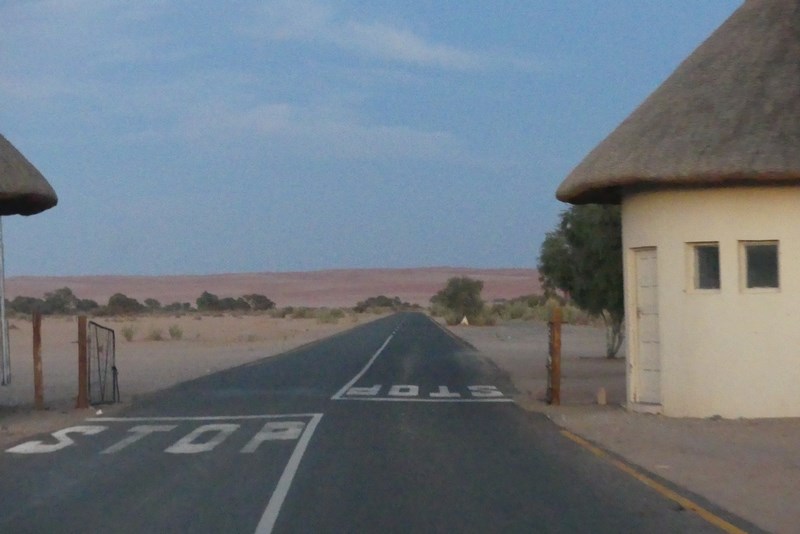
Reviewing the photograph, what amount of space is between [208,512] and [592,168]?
34.7ft

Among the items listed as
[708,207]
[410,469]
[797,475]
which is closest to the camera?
[797,475]

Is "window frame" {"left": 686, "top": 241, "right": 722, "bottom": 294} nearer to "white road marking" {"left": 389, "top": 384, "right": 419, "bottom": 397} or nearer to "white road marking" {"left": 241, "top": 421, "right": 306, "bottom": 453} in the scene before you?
"white road marking" {"left": 241, "top": 421, "right": 306, "bottom": 453}

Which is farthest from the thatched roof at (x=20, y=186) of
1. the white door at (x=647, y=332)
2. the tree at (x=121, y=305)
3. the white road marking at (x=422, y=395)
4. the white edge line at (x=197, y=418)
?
the tree at (x=121, y=305)

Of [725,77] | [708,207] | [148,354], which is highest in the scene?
[725,77]

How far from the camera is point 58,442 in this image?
55.3 feet

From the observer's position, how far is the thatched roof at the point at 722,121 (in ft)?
56.6

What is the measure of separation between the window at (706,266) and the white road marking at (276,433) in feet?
21.8

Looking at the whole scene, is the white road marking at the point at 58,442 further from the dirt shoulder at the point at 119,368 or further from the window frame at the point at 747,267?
the window frame at the point at 747,267

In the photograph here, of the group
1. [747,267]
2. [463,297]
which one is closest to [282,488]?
[747,267]

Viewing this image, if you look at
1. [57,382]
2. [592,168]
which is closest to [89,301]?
[57,382]

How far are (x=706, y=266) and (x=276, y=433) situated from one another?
7.18 meters

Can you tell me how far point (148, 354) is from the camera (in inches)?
1986

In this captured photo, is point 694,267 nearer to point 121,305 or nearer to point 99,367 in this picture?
point 99,367

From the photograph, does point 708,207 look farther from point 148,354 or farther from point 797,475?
point 148,354
